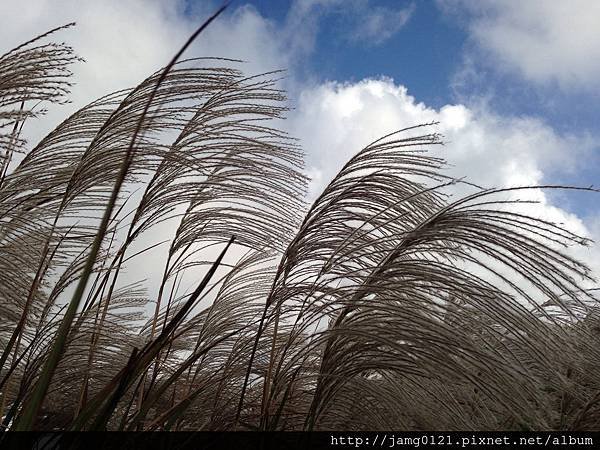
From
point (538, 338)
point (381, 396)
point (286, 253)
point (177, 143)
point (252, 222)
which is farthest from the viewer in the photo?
point (252, 222)

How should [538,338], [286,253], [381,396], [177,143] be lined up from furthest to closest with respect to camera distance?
[177,143] → [286,253] → [381,396] → [538,338]

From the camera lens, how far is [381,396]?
215 cm

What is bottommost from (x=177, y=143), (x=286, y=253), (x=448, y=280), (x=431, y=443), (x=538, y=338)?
(x=431, y=443)

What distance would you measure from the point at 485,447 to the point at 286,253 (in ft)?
3.38

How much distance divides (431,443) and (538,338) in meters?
0.67

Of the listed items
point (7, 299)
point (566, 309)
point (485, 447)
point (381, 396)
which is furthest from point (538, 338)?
point (7, 299)

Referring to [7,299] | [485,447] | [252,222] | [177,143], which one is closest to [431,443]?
[485,447]

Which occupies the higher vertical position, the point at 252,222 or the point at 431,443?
the point at 252,222

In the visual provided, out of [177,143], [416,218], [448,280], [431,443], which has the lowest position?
[431,443]

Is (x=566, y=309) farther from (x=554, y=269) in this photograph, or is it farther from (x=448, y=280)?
(x=448, y=280)

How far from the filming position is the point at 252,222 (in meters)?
2.74

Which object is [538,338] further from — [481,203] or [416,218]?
[416,218]

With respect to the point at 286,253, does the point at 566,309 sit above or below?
below

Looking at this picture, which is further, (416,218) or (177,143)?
(177,143)
